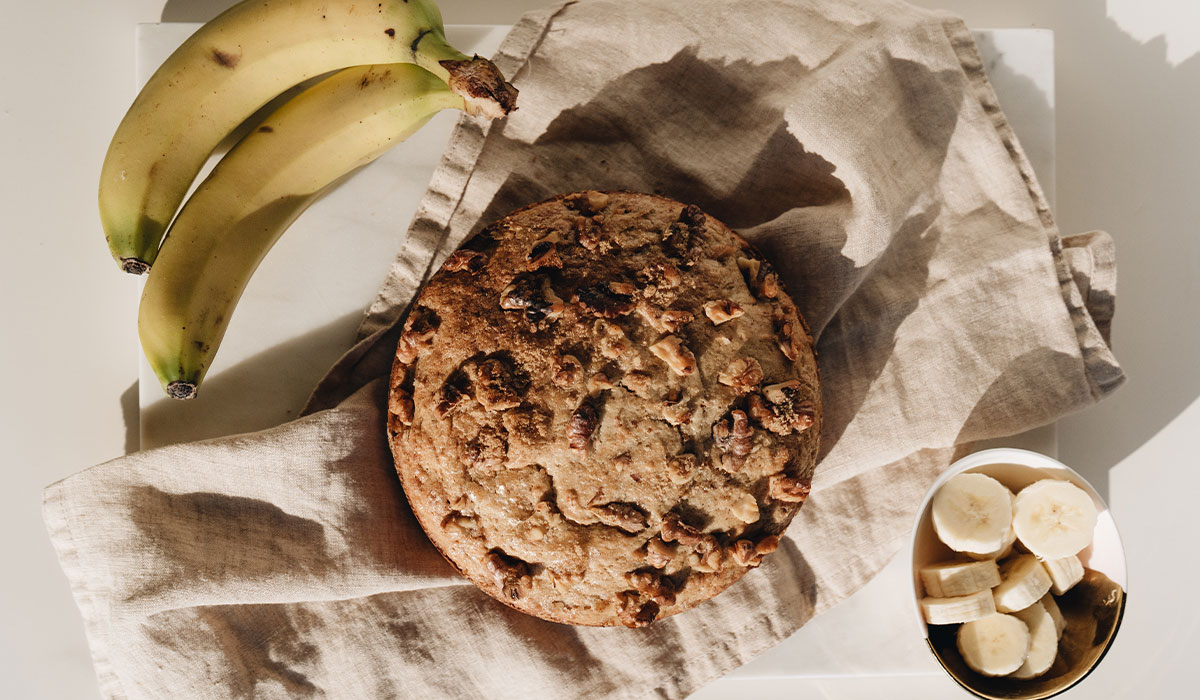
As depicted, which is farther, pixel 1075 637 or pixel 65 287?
pixel 65 287

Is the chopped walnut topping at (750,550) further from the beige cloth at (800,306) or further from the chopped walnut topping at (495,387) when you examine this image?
the chopped walnut topping at (495,387)

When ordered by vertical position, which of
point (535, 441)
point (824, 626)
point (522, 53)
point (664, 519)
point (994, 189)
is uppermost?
point (522, 53)

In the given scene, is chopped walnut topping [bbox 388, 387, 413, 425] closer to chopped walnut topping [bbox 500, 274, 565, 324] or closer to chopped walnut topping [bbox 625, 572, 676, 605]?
chopped walnut topping [bbox 500, 274, 565, 324]

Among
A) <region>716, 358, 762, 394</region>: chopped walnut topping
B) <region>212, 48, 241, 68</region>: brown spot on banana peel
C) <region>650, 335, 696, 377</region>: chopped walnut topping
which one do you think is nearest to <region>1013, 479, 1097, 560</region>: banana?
<region>716, 358, 762, 394</region>: chopped walnut topping

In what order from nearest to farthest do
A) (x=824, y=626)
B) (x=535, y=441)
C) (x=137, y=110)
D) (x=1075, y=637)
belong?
(x=535, y=441) → (x=137, y=110) → (x=1075, y=637) → (x=824, y=626)

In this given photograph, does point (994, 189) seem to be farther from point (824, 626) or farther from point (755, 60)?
point (824, 626)

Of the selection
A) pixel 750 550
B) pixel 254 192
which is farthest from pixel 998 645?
pixel 254 192

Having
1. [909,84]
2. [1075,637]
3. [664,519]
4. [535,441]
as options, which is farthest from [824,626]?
[909,84]
